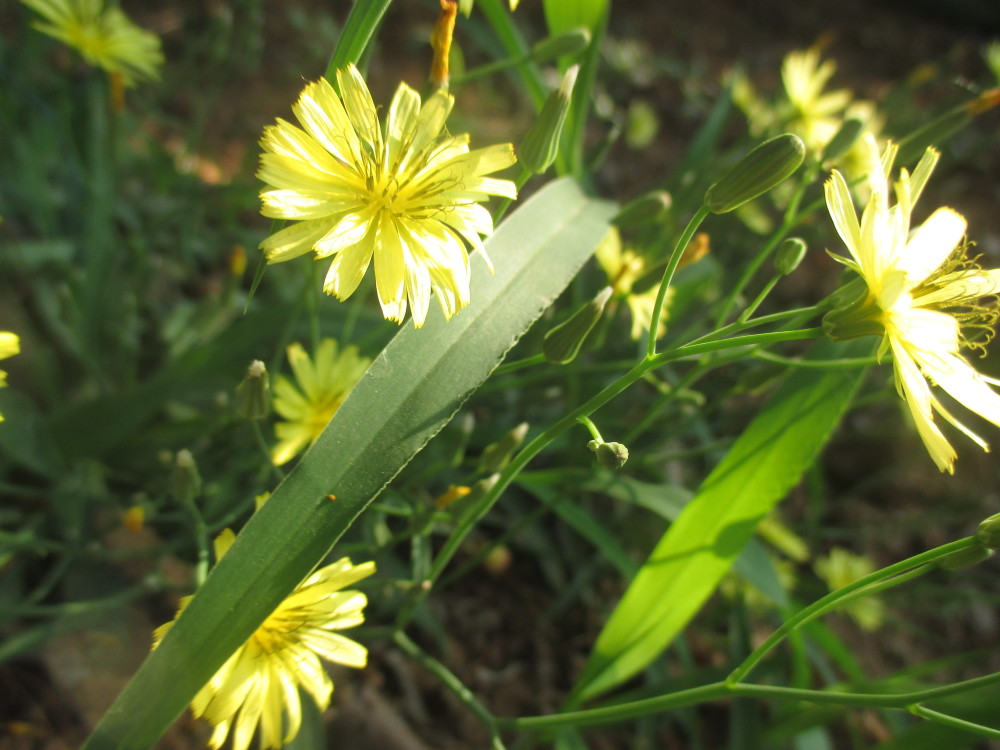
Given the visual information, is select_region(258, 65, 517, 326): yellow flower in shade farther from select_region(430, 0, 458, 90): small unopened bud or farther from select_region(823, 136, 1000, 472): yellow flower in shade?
select_region(823, 136, 1000, 472): yellow flower in shade

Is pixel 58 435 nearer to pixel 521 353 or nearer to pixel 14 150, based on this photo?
pixel 14 150

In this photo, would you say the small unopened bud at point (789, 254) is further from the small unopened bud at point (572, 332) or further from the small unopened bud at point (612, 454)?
the small unopened bud at point (612, 454)

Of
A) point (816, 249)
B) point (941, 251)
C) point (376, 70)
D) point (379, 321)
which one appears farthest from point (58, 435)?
point (816, 249)

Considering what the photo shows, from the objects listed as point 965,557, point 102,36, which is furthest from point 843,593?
point 102,36

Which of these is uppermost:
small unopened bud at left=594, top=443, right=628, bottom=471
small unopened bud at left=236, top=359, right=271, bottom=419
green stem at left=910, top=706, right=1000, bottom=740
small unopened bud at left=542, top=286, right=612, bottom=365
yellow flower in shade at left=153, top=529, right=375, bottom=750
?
small unopened bud at left=542, top=286, right=612, bottom=365

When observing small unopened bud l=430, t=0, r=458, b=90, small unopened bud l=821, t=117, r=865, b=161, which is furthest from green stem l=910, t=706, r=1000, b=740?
small unopened bud l=430, t=0, r=458, b=90

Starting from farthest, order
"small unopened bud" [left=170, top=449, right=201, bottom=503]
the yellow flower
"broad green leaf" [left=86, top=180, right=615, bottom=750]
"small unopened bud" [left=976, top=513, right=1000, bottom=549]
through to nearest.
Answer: the yellow flower
"small unopened bud" [left=170, top=449, right=201, bottom=503]
"small unopened bud" [left=976, top=513, right=1000, bottom=549]
"broad green leaf" [left=86, top=180, right=615, bottom=750]
